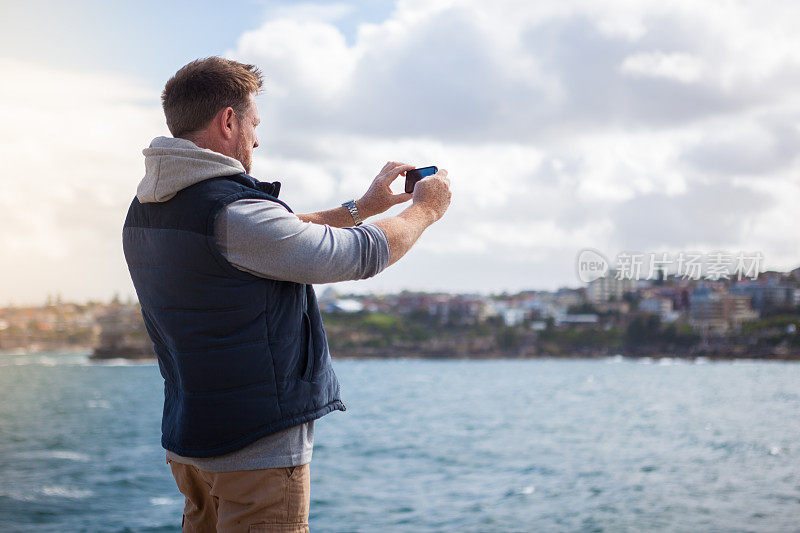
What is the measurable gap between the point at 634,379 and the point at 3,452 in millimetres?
61266

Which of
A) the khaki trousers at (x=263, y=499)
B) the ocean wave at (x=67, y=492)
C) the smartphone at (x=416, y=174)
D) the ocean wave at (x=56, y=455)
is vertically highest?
the smartphone at (x=416, y=174)

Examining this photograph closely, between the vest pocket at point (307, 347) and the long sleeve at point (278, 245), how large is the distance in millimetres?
125

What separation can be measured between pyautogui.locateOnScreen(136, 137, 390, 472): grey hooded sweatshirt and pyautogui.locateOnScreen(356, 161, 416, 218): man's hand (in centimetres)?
40

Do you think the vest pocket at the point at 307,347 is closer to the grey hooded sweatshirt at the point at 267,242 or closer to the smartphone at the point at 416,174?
the grey hooded sweatshirt at the point at 267,242

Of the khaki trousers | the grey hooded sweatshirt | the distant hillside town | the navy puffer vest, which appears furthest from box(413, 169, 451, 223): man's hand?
the distant hillside town

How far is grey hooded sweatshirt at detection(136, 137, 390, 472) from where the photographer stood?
132 cm

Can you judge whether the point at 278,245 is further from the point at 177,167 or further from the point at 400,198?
the point at 400,198

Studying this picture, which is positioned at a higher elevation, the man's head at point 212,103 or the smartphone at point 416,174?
the man's head at point 212,103

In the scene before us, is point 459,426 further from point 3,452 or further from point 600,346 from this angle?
point 600,346

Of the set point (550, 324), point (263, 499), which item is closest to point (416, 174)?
point (263, 499)

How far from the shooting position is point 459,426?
49.7 metres

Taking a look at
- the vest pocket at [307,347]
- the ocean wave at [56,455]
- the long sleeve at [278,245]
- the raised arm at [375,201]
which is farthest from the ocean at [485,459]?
the long sleeve at [278,245]

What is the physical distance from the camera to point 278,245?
4.32 ft

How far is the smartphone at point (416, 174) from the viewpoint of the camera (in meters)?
1.65
